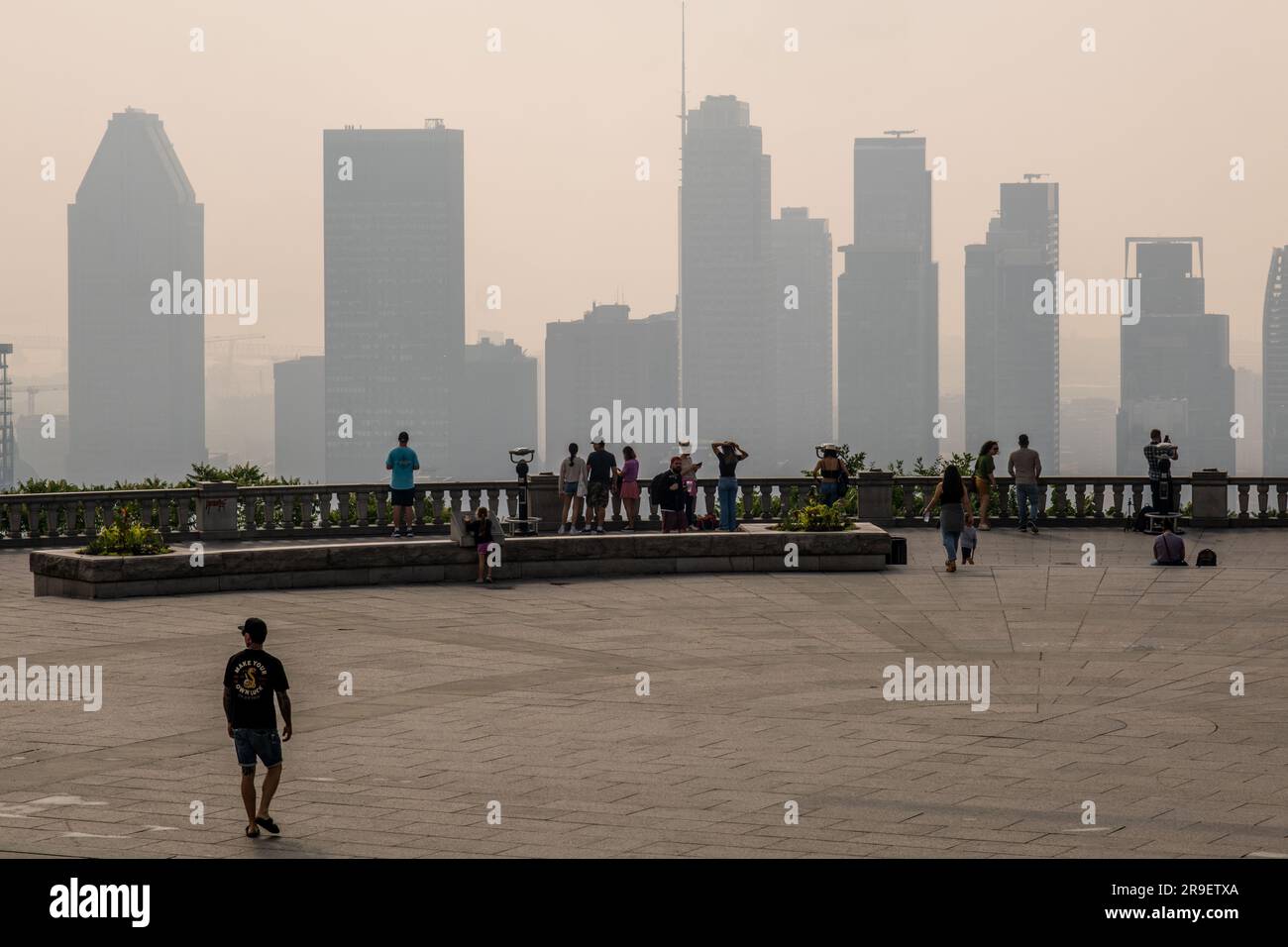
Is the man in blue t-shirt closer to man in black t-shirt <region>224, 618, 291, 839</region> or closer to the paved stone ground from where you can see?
the paved stone ground

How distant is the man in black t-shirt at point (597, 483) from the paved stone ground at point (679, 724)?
265 inches

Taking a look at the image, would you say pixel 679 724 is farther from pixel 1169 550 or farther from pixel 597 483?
pixel 597 483

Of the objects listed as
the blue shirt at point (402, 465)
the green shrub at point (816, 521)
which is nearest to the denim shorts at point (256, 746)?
the green shrub at point (816, 521)

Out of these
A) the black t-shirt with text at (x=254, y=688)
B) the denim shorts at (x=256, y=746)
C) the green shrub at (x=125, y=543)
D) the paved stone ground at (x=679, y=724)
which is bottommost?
the paved stone ground at (x=679, y=724)

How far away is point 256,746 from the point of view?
36.8 ft

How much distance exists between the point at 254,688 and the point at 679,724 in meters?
4.86

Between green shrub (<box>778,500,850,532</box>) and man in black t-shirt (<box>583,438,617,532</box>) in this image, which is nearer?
green shrub (<box>778,500,850,532</box>)

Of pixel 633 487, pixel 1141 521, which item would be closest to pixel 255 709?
pixel 633 487

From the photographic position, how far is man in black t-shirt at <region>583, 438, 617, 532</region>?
32375 millimetres

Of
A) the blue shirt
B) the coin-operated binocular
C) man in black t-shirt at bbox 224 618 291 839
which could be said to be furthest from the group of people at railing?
man in black t-shirt at bbox 224 618 291 839

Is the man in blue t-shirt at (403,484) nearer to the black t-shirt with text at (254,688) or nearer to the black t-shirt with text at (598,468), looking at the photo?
the black t-shirt with text at (598,468)

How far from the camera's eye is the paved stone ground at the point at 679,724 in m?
10.9
